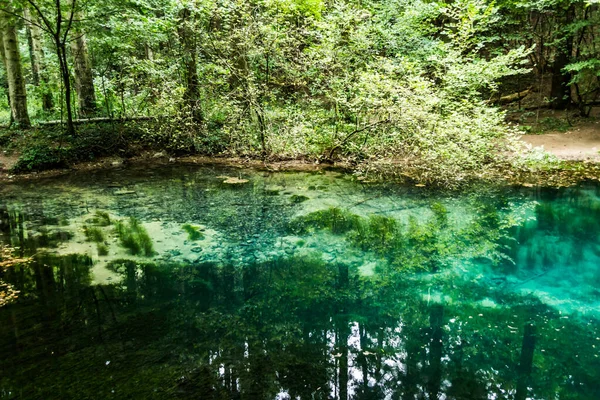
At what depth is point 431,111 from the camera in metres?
11.5

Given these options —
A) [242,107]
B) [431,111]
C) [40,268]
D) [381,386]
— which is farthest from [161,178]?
[381,386]

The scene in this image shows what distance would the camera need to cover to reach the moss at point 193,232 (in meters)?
7.35

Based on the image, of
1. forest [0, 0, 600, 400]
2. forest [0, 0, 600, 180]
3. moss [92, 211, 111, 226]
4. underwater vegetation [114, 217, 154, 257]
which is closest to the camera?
forest [0, 0, 600, 400]

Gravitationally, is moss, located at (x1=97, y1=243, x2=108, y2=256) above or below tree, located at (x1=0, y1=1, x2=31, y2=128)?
below

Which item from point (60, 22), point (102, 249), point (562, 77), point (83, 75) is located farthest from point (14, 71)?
point (562, 77)

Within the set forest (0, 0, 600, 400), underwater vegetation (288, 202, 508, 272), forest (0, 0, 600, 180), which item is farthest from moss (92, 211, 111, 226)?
forest (0, 0, 600, 180)

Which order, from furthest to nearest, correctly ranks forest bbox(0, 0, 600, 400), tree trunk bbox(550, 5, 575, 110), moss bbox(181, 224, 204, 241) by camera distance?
tree trunk bbox(550, 5, 575, 110)
moss bbox(181, 224, 204, 241)
forest bbox(0, 0, 600, 400)

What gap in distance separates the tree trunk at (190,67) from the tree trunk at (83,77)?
11.5 feet

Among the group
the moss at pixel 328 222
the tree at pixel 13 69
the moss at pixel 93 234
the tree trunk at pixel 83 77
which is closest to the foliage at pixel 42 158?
the tree at pixel 13 69

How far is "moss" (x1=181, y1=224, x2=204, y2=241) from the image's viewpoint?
7351 millimetres

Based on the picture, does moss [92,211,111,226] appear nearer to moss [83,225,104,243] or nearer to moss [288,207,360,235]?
moss [83,225,104,243]

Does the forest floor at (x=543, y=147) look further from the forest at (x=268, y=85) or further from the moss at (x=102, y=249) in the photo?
the moss at (x=102, y=249)

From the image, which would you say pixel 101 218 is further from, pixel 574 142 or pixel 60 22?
pixel 574 142

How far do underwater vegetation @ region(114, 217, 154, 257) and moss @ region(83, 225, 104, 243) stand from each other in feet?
1.01
